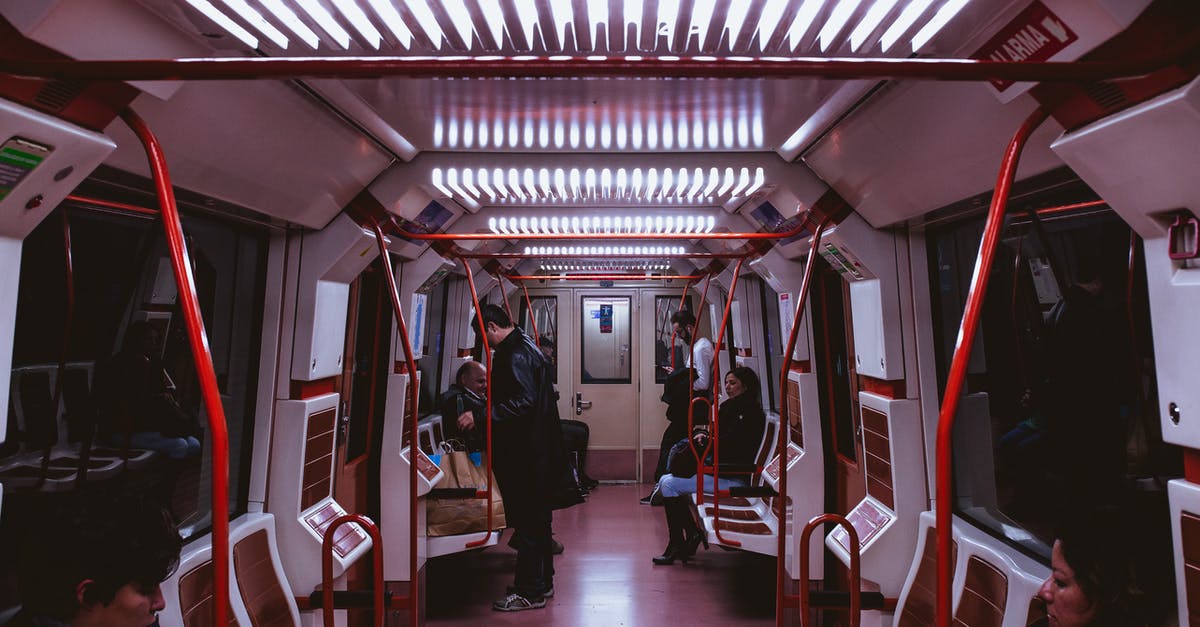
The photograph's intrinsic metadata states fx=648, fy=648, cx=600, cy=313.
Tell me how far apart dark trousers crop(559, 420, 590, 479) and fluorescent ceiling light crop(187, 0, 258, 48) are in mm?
6775

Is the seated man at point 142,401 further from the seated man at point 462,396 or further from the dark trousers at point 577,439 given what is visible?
the dark trousers at point 577,439

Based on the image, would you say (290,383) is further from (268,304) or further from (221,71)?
(221,71)

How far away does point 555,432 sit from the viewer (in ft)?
15.0

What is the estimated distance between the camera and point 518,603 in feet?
14.7

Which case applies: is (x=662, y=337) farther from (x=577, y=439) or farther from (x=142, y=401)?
(x=142, y=401)

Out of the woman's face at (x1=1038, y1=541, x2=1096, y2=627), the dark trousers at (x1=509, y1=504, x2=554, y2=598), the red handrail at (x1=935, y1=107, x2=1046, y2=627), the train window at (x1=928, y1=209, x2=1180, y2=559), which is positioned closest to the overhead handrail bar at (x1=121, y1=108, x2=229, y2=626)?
the red handrail at (x1=935, y1=107, x2=1046, y2=627)

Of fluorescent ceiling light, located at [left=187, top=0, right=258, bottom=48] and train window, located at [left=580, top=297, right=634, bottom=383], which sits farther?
train window, located at [left=580, top=297, right=634, bottom=383]

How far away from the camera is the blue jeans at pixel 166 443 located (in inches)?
107

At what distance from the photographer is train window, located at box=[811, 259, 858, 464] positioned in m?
4.34

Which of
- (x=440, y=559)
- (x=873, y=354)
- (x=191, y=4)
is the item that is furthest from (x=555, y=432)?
(x=191, y=4)

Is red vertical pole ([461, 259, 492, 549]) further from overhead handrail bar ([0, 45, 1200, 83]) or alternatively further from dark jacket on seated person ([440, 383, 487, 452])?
overhead handrail bar ([0, 45, 1200, 83])

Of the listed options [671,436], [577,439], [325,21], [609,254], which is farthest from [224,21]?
[577,439]

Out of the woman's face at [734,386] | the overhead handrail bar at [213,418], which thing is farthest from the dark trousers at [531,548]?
the overhead handrail bar at [213,418]

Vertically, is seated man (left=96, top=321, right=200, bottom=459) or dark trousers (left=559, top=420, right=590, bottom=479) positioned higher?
seated man (left=96, top=321, right=200, bottom=459)
